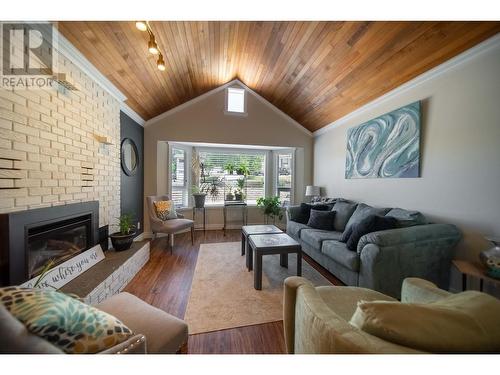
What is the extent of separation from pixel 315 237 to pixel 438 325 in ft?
6.72

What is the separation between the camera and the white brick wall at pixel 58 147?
4.52 feet

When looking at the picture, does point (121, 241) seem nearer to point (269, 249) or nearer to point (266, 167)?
point (269, 249)

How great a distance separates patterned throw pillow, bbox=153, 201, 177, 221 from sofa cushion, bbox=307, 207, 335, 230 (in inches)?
101

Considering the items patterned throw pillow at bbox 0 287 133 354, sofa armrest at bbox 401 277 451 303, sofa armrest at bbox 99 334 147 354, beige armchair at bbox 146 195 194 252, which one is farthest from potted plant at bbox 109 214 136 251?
sofa armrest at bbox 401 277 451 303

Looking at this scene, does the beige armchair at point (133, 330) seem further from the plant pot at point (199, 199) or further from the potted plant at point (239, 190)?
the potted plant at point (239, 190)

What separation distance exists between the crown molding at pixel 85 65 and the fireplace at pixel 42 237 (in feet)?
4.92

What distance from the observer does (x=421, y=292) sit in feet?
3.55

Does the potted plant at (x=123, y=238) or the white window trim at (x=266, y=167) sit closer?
the potted plant at (x=123, y=238)

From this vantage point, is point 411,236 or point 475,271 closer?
point 475,271

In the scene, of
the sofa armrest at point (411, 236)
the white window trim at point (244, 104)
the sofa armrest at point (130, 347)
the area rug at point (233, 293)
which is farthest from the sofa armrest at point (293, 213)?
the sofa armrest at point (130, 347)

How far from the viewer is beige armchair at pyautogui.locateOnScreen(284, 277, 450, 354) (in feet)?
2.07

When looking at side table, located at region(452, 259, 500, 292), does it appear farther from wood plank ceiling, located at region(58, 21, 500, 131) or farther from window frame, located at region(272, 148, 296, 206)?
window frame, located at region(272, 148, 296, 206)

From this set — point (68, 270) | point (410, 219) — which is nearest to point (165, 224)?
point (68, 270)
